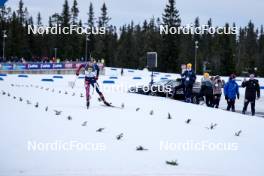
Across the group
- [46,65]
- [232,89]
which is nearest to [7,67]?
[46,65]

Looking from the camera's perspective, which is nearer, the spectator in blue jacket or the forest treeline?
the spectator in blue jacket

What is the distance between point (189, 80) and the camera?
841 inches

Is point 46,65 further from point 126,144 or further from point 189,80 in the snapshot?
point 126,144

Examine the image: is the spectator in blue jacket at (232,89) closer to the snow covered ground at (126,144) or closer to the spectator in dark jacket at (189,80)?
the spectator in dark jacket at (189,80)

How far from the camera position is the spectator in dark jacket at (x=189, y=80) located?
69.4ft

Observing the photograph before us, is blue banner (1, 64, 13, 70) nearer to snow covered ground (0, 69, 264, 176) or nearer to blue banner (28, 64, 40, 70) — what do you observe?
blue banner (28, 64, 40, 70)

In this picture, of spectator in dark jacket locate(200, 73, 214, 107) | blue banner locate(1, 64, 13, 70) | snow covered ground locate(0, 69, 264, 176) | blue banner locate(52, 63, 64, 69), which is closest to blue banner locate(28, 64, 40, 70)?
blue banner locate(52, 63, 64, 69)

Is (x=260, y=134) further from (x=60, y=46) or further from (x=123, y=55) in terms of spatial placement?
(x=123, y=55)

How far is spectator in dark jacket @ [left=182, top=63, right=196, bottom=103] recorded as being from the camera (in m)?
21.2

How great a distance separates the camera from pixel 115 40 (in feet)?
368

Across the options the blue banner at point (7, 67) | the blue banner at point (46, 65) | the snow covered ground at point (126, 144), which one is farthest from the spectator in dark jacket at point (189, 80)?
the blue banner at point (46, 65)

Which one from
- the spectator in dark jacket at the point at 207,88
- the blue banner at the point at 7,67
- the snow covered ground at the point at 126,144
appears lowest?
the snow covered ground at the point at 126,144

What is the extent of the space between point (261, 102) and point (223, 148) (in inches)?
852

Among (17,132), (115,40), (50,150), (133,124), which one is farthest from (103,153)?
(115,40)
